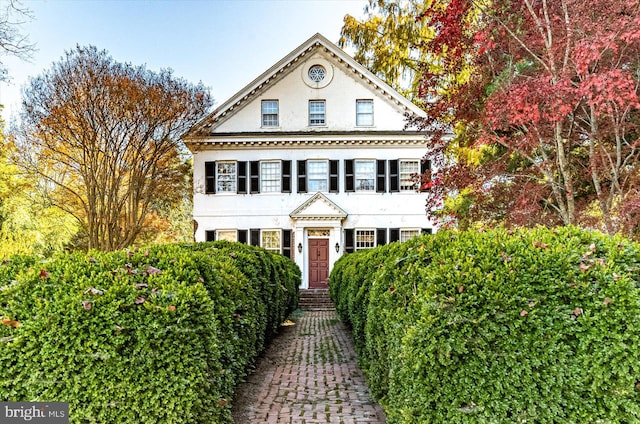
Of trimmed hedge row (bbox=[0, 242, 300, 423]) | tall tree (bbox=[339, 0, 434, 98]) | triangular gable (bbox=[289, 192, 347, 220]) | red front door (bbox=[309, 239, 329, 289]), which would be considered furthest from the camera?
tall tree (bbox=[339, 0, 434, 98])

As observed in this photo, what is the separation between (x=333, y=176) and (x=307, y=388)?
12.6 metres

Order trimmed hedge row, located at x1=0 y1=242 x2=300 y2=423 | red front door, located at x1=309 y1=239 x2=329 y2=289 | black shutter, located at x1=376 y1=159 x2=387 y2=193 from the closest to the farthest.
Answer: trimmed hedge row, located at x1=0 y1=242 x2=300 y2=423
black shutter, located at x1=376 y1=159 x2=387 y2=193
red front door, located at x1=309 y1=239 x2=329 y2=289

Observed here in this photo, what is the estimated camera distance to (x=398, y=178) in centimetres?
1725

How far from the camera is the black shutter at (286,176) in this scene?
1736 centimetres

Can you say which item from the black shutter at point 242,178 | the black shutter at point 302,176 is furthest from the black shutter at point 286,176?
the black shutter at point 242,178

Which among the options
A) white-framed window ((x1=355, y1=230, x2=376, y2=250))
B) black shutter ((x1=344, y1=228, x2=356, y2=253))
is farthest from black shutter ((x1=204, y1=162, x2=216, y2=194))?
white-framed window ((x1=355, y1=230, x2=376, y2=250))

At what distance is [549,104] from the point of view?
647cm

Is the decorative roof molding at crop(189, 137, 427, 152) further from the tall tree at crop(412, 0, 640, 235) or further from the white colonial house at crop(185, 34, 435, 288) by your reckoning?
the tall tree at crop(412, 0, 640, 235)

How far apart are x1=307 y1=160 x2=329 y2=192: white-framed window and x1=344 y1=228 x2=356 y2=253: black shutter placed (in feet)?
7.19

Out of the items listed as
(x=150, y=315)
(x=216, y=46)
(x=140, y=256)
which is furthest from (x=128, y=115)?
(x=150, y=315)

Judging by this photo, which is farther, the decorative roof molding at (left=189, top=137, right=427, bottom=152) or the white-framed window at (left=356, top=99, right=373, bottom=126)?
the white-framed window at (left=356, top=99, right=373, bottom=126)

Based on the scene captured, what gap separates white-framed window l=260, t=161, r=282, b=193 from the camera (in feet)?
57.3

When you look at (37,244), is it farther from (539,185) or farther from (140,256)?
(539,185)

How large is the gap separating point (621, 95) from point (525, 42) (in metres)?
2.50
